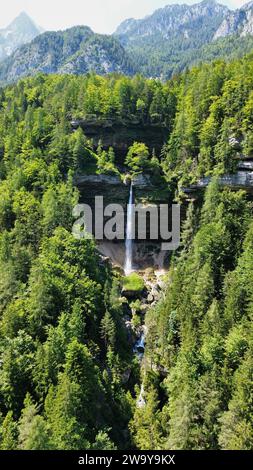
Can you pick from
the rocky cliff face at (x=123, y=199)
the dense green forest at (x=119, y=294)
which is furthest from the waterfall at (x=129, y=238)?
the dense green forest at (x=119, y=294)

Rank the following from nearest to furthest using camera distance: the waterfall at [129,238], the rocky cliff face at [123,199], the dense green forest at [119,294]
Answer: the dense green forest at [119,294]
the waterfall at [129,238]
the rocky cliff face at [123,199]

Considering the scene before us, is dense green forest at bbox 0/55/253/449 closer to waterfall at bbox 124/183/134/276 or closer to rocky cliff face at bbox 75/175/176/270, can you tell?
rocky cliff face at bbox 75/175/176/270

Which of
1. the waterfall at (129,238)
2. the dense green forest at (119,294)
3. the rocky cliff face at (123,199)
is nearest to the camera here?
the dense green forest at (119,294)

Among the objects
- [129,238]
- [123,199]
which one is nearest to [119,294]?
[129,238]

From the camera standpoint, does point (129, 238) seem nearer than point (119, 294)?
No

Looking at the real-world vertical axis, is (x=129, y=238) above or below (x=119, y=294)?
above

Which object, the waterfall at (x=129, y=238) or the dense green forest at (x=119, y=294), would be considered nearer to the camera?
the dense green forest at (x=119, y=294)

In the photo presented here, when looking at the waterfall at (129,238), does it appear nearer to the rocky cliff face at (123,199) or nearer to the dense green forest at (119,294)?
the rocky cliff face at (123,199)

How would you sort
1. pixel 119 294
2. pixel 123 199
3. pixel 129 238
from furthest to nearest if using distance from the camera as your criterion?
pixel 123 199, pixel 129 238, pixel 119 294

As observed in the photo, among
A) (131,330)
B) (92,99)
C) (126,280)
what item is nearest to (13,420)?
(131,330)

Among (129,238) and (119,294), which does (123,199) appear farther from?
(119,294)
